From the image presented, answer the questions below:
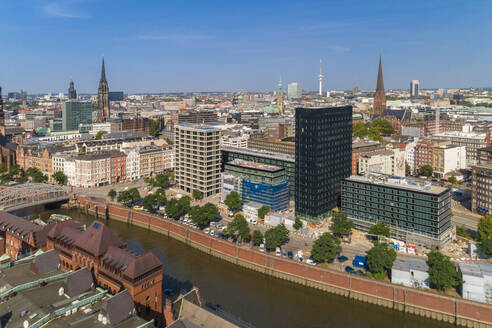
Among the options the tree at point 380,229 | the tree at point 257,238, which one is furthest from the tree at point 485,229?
the tree at point 257,238

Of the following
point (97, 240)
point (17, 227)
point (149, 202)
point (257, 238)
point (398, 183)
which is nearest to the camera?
point (97, 240)

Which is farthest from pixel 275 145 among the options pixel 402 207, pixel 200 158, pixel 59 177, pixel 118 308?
pixel 118 308

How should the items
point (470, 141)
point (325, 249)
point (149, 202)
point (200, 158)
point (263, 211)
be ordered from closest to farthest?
point (325, 249)
point (263, 211)
point (149, 202)
point (200, 158)
point (470, 141)

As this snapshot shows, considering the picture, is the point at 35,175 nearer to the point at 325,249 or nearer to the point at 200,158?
the point at 200,158

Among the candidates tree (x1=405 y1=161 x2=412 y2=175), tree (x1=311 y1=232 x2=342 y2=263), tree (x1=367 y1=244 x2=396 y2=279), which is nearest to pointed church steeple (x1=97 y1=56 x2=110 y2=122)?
tree (x1=405 y1=161 x2=412 y2=175)

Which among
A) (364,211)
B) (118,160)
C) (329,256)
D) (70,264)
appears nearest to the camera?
(70,264)

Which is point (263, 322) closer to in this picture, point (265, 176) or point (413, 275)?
point (413, 275)

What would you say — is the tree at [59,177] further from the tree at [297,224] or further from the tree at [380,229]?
the tree at [380,229]

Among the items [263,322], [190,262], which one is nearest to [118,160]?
[190,262]
